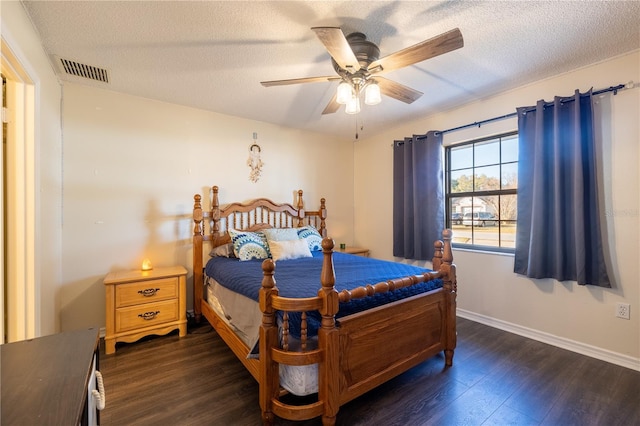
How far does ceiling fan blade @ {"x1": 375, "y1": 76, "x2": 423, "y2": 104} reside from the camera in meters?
1.96

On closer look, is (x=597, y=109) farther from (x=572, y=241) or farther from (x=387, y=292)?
(x=387, y=292)

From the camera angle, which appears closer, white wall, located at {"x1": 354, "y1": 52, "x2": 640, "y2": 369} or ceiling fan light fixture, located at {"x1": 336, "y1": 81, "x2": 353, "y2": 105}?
ceiling fan light fixture, located at {"x1": 336, "y1": 81, "x2": 353, "y2": 105}

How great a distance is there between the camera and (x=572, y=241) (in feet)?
7.63

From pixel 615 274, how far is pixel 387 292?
1903 millimetres

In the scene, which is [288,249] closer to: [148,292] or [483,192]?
[148,292]

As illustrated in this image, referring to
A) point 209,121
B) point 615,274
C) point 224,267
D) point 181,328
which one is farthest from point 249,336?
point 615,274

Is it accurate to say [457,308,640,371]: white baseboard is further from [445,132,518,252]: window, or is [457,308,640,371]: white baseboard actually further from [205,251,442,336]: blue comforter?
[205,251,442,336]: blue comforter

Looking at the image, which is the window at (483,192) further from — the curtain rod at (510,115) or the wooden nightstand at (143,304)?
the wooden nightstand at (143,304)

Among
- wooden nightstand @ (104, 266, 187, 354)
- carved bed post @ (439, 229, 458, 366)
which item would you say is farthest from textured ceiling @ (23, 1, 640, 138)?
wooden nightstand @ (104, 266, 187, 354)

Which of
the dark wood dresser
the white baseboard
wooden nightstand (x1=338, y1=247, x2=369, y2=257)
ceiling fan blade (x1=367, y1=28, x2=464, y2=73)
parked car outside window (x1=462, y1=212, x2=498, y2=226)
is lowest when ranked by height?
the white baseboard

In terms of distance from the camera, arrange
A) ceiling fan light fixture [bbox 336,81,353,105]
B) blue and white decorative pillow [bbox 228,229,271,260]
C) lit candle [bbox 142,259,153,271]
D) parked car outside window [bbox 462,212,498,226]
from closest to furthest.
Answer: ceiling fan light fixture [bbox 336,81,353,105]
lit candle [bbox 142,259,153,271]
blue and white decorative pillow [bbox 228,229,271,260]
parked car outside window [bbox 462,212,498,226]

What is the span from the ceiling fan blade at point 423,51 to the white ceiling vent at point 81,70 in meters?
2.25

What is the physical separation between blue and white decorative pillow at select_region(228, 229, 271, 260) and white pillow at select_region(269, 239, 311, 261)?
90 mm

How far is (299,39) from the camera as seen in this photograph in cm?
192
